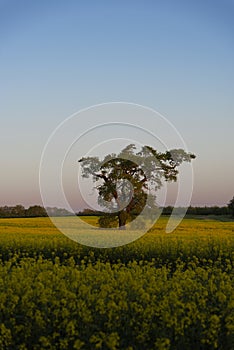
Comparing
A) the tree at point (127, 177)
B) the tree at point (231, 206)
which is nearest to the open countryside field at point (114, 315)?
the tree at point (127, 177)

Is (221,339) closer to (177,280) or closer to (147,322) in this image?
(147,322)

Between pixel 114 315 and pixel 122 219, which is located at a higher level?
pixel 122 219

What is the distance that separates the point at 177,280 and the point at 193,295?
901 mm

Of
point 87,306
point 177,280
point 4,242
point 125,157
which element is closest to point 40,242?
point 4,242

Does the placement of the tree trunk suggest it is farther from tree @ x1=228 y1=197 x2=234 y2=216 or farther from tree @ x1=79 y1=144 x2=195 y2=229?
tree @ x1=228 y1=197 x2=234 y2=216

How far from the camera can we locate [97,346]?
5.41 meters

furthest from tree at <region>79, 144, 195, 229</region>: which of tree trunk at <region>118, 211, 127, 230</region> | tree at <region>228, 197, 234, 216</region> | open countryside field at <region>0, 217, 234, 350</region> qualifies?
open countryside field at <region>0, 217, 234, 350</region>

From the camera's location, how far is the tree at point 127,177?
3002cm

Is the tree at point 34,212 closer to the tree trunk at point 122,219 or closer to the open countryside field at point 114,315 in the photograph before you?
the tree trunk at point 122,219

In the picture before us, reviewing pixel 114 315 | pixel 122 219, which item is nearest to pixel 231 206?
pixel 122 219

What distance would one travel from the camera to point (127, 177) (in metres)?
30.4

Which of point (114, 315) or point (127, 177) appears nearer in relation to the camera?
point (114, 315)

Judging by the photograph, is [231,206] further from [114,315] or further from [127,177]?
[114,315]

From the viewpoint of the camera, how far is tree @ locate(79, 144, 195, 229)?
3002 centimetres
